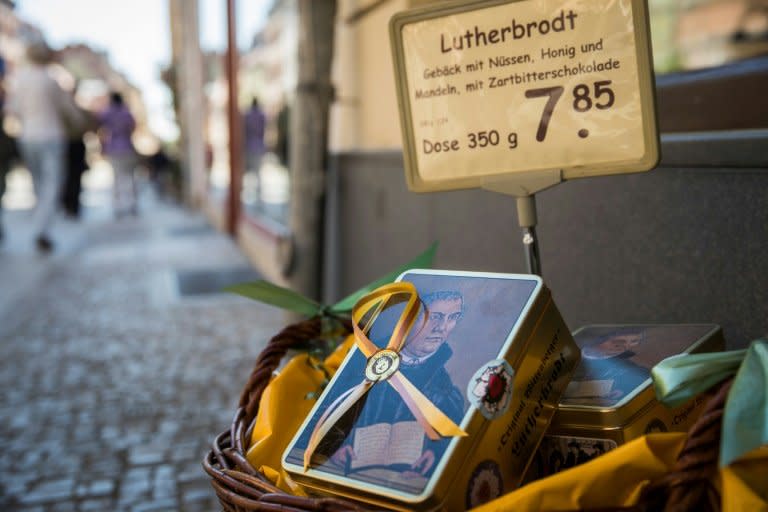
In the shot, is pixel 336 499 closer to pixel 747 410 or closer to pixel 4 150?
pixel 747 410

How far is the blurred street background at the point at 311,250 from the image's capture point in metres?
2.02

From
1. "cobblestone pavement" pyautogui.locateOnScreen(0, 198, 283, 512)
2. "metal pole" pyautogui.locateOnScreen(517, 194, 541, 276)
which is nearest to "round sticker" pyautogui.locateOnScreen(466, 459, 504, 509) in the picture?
"metal pole" pyautogui.locateOnScreen(517, 194, 541, 276)

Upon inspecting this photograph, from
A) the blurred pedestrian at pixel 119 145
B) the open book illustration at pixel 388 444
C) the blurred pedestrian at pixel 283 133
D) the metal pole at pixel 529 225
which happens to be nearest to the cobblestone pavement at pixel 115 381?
the blurred pedestrian at pixel 283 133

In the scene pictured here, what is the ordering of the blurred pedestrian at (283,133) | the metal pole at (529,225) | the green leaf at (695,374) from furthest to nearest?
the blurred pedestrian at (283,133) < the metal pole at (529,225) < the green leaf at (695,374)

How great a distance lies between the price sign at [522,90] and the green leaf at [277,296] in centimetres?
30

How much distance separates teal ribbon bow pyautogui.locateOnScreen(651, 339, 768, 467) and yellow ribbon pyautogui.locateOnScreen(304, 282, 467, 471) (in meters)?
0.27

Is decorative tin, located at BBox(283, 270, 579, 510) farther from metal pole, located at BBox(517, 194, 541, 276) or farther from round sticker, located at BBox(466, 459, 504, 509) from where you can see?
metal pole, located at BBox(517, 194, 541, 276)

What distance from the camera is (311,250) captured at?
162 inches

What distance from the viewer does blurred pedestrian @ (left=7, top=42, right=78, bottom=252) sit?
8.52 m

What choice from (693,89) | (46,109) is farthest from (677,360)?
(46,109)

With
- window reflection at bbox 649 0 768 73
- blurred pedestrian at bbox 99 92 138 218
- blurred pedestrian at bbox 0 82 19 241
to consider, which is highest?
blurred pedestrian at bbox 99 92 138 218

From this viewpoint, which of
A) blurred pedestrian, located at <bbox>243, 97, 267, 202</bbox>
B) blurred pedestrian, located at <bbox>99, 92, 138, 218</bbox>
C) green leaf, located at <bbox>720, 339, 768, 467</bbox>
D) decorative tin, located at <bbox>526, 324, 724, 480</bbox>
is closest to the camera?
green leaf, located at <bbox>720, 339, 768, 467</bbox>

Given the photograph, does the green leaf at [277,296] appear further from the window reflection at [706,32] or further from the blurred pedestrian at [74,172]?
the blurred pedestrian at [74,172]

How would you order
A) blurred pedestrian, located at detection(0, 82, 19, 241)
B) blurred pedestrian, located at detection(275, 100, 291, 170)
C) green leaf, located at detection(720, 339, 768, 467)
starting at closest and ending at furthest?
1. green leaf, located at detection(720, 339, 768, 467)
2. blurred pedestrian, located at detection(275, 100, 291, 170)
3. blurred pedestrian, located at detection(0, 82, 19, 241)
